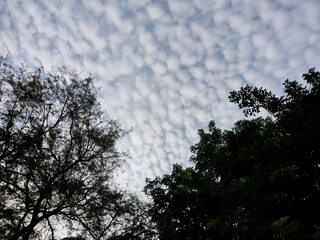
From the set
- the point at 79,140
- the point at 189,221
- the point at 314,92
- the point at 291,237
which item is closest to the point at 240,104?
the point at 314,92

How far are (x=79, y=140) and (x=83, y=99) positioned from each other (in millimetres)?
3218

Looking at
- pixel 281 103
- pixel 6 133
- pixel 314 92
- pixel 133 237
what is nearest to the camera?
pixel 314 92

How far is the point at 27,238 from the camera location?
404 inches

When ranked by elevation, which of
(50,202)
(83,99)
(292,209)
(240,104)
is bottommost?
(292,209)

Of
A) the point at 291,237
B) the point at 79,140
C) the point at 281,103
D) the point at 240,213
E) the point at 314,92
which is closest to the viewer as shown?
the point at 291,237

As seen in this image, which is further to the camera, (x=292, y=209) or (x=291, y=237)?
(x=292, y=209)

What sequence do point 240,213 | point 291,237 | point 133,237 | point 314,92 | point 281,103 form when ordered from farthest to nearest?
point 133,237 → point 281,103 → point 314,92 → point 240,213 → point 291,237

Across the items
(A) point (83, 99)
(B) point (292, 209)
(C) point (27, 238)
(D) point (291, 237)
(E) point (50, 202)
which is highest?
(A) point (83, 99)

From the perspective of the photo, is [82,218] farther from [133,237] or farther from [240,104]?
[240,104]

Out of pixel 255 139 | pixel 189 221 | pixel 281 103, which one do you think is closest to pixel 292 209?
pixel 281 103

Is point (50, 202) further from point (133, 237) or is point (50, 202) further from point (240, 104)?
point (240, 104)

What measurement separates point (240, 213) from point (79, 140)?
12790mm

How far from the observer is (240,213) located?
4.87 meters

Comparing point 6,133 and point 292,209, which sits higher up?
point 6,133
